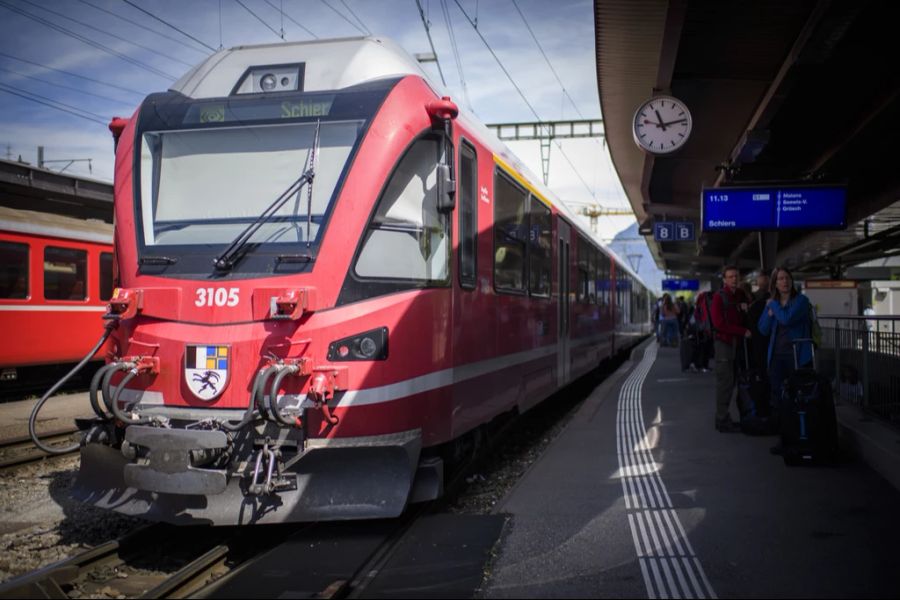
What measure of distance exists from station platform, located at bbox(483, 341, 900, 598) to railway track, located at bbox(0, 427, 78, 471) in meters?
4.87

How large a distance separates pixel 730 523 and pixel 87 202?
23.7 metres

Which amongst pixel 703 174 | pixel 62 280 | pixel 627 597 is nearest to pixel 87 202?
pixel 62 280

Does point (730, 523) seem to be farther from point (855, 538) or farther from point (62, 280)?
point (62, 280)

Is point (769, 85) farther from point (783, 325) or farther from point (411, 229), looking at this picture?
point (411, 229)

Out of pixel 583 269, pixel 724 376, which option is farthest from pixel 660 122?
pixel 724 376

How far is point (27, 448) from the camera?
29.9ft

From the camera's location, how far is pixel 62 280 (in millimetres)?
14805

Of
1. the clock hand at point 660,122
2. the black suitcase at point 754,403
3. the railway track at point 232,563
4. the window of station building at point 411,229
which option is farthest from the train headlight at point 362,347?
the clock hand at point 660,122

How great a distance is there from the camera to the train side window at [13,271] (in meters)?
13.4

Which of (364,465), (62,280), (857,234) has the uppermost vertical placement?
(857,234)

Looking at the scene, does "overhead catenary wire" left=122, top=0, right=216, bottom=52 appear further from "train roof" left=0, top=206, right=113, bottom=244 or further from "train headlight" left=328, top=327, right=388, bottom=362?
"train headlight" left=328, top=327, right=388, bottom=362

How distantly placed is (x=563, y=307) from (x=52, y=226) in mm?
9346

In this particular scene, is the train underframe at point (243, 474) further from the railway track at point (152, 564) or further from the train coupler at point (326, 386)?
the railway track at point (152, 564)

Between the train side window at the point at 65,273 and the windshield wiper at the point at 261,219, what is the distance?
10489 mm
